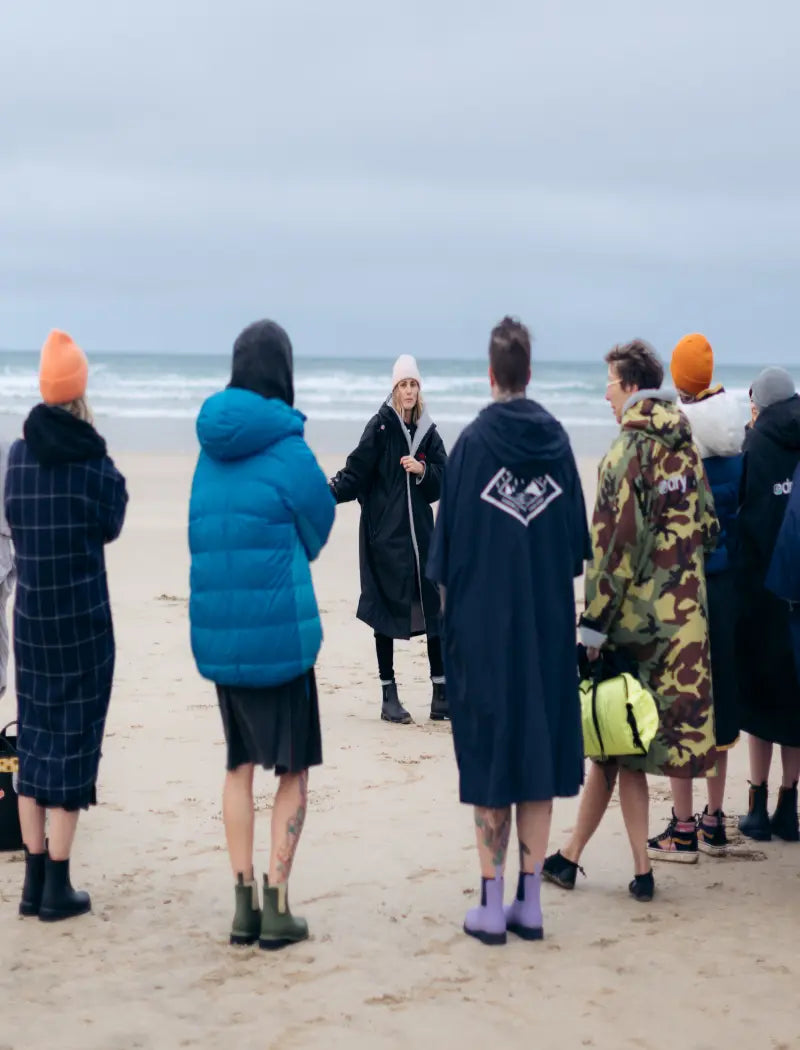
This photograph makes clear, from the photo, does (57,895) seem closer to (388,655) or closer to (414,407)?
(388,655)

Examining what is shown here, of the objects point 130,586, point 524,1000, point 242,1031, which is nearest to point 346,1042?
point 242,1031

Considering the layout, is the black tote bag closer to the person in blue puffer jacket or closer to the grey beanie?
the person in blue puffer jacket

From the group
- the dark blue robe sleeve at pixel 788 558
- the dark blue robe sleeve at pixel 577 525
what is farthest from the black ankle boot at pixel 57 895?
the dark blue robe sleeve at pixel 788 558

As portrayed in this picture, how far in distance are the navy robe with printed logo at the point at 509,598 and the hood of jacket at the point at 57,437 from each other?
3.81 feet

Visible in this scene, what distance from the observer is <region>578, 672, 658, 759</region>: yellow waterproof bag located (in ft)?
15.6

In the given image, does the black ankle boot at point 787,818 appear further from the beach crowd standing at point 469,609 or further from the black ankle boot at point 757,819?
the beach crowd standing at point 469,609

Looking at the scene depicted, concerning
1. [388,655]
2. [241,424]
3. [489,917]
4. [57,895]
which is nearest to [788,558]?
[489,917]

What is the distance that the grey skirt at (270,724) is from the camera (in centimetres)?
442

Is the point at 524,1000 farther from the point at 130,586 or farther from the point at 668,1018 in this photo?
the point at 130,586

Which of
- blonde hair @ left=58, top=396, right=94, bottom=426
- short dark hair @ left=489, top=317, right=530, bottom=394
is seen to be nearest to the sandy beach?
blonde hair @ left=58, top=396, right=94, bottom=426

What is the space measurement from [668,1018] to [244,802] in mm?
1408

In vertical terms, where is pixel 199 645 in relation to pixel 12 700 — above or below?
above

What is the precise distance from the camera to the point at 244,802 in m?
4.48

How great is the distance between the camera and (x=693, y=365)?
5.39 metres
